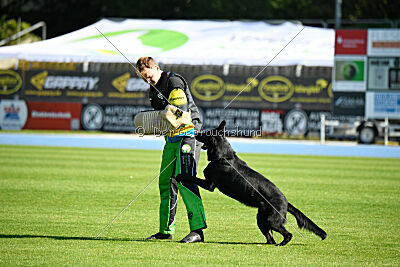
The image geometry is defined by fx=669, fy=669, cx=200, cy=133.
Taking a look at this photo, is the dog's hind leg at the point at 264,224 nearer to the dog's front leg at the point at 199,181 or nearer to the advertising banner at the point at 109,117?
the dog's front leg at the point at 199,181

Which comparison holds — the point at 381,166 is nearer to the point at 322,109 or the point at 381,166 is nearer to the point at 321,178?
the point at 321,178

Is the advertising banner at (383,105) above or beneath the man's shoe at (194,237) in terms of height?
above

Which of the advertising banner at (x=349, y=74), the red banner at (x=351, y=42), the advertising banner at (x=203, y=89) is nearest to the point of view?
the red banner at (x=351, y=42)

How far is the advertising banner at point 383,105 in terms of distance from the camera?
86.8 feet

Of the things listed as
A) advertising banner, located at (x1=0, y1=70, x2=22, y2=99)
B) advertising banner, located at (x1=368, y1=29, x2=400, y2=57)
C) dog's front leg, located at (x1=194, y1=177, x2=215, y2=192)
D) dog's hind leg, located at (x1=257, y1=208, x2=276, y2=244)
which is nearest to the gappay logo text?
advertising banner, located at (x1=0, y1=70, x2=22, y2=99)

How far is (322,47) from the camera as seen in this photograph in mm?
29219

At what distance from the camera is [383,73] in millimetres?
26734

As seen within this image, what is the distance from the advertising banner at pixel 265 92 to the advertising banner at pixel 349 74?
4.26ft

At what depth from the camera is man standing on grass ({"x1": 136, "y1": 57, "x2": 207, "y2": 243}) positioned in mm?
7535

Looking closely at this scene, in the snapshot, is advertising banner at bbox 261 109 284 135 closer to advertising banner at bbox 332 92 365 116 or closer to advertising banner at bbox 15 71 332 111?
advertising banner at bbox 15 71 332 111

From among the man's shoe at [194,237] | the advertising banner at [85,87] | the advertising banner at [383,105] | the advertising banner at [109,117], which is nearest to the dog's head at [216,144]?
the man's shoe at [194,237]

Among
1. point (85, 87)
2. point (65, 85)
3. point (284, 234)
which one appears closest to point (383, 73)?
point (85, 87)

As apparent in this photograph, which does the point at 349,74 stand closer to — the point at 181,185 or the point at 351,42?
the point at 351,42

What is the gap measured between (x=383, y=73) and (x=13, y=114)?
15.7 meters
